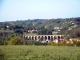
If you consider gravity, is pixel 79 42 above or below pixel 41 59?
below

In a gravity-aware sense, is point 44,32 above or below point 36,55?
below

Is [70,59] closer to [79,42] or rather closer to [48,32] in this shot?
[79,42]

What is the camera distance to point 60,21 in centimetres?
6819

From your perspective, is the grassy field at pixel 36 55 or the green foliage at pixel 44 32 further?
the green foliage at pixel 44 32

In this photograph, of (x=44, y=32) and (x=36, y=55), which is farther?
(x=44, y=32)

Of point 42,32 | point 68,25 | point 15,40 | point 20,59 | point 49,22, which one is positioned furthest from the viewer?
point 49,22

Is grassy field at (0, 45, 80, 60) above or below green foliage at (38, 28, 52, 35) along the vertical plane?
above

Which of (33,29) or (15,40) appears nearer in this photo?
(15,40)

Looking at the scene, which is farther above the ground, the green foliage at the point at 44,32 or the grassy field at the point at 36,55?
the grassy field at the point at 36,55

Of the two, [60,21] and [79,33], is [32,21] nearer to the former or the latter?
[60,21]

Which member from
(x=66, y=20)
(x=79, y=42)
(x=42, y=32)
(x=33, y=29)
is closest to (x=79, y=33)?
(x=79, y=42)

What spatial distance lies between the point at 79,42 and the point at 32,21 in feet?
158

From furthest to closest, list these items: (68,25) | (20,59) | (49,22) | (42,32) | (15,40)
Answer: (49,22), (68,25), (42,32), (15,40), (20,59)

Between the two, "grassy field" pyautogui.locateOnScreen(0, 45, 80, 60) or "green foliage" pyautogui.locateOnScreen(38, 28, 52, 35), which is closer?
"grassy field" pyautogui.locateOnScreen(0, 45, 80, 60)
